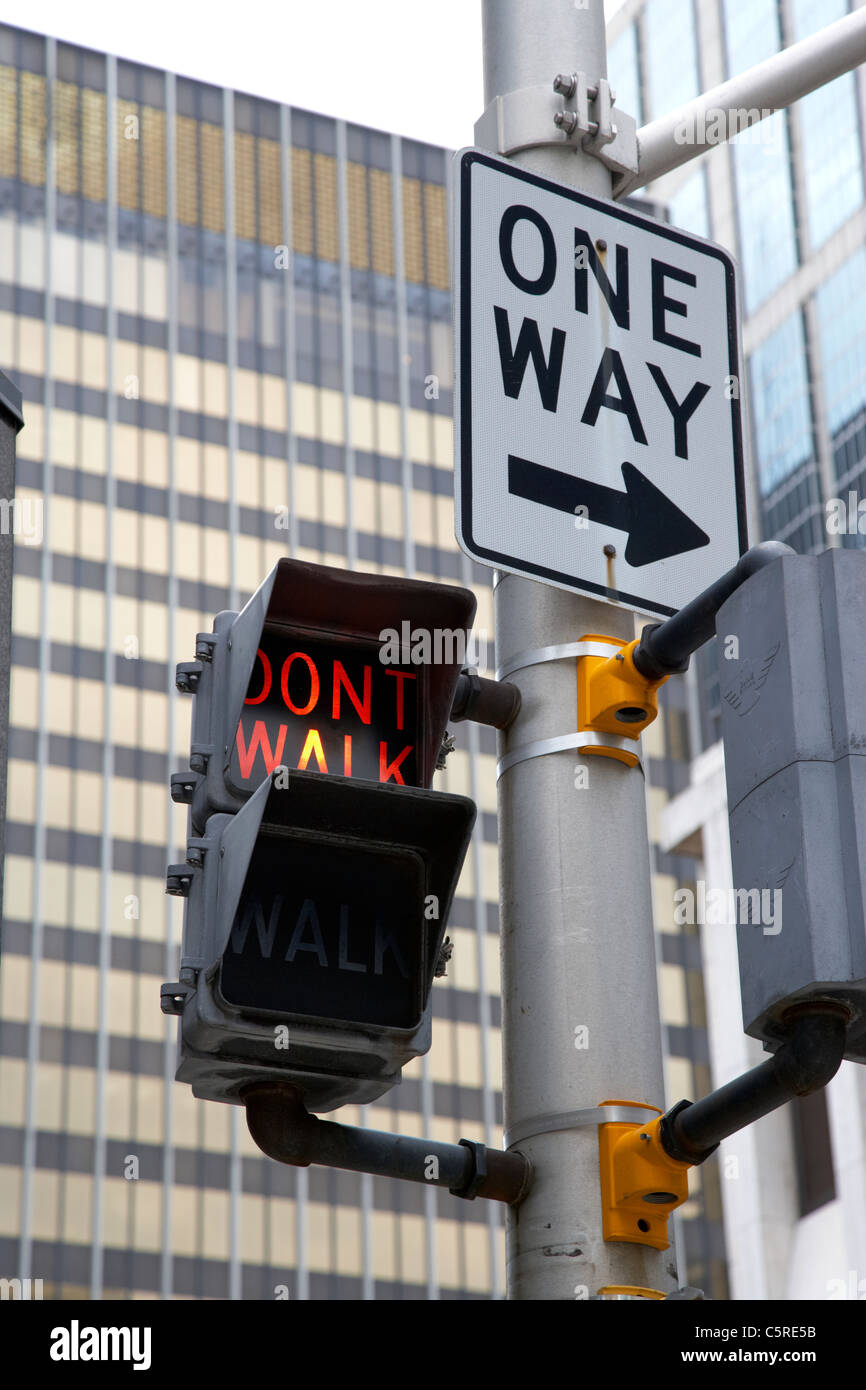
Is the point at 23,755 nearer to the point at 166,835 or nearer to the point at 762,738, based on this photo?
the point at 166,835

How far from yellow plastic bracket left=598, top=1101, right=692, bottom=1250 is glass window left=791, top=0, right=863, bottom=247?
77.2 m

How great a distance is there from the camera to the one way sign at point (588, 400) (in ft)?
15.7

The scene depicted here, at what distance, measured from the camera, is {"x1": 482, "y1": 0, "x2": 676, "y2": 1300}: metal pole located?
14.1 feet

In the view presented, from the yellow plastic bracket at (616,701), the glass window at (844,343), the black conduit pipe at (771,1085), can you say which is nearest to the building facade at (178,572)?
the glass window at (844,343)

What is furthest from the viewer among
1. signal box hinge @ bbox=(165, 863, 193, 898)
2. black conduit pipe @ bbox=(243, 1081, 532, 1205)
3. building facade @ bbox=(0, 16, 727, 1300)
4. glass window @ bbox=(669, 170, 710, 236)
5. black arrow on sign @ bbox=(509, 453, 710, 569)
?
glass window @ bbox=(669, 170, 710, 236)

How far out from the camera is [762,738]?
11.9ft

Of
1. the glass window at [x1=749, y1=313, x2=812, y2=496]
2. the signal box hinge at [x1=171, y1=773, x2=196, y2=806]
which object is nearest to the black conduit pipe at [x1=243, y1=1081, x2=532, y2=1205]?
the signal box hinge at [x1=171, y1=773, x2=196, y2=806]

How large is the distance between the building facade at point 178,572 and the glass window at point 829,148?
1561cm

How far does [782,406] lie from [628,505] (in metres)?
77.1

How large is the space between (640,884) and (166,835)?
237ft

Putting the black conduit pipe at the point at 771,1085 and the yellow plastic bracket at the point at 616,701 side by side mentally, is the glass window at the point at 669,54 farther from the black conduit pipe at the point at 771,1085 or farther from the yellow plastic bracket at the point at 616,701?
the black conduit pipe at the point at 771,1085

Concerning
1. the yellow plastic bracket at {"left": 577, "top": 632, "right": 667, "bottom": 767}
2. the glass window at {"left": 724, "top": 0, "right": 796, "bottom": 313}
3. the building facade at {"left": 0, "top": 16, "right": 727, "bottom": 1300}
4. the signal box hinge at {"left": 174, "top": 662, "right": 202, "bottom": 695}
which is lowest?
the yellow plastic bracket at {"left": 577, "top": 632, "right": 667, "bottom": 767}

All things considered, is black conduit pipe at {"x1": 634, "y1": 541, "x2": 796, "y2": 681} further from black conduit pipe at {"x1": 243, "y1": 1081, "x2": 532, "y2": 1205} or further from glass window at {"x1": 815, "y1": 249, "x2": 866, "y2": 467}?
glass window at {"x1": 815, "y1": 249, "x2": 866, "y2": 467}

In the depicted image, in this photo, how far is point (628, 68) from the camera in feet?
327
